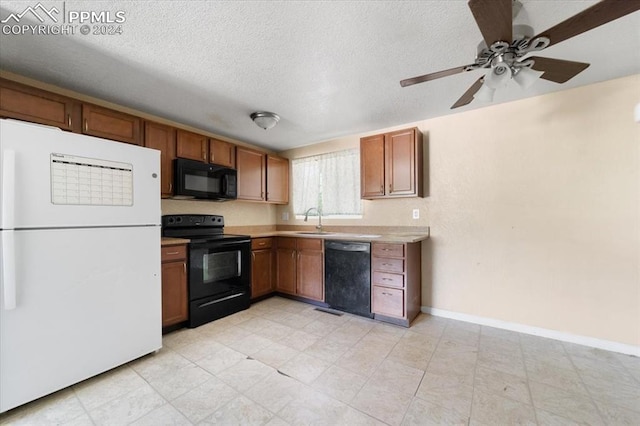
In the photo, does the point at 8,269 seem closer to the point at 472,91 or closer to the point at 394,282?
the point at 394,282

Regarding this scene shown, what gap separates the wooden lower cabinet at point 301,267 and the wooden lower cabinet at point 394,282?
0.72 m

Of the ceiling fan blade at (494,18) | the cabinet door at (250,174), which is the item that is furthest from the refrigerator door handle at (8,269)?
the ceiling fan blade at (494,18)

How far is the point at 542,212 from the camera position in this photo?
8.18 ft

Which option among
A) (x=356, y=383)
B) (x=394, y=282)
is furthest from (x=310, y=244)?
(x=356, y=383)

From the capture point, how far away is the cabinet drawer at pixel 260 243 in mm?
3381

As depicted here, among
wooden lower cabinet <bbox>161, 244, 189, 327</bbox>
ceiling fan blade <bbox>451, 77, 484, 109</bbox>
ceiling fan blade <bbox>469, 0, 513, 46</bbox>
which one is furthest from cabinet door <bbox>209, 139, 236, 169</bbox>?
ceiling fan blade <bbox>469, 0, 513, 46</bbox>

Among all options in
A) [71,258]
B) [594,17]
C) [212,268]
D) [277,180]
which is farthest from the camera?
[277,180]

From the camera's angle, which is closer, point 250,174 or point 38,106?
point 38,106

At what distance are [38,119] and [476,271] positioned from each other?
4.22 meters

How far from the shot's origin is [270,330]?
2605 mm

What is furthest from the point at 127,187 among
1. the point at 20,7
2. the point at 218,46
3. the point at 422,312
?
the point at 422,312

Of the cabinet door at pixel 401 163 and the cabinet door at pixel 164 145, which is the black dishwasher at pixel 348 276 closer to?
the cabinet door at pixel 401 163

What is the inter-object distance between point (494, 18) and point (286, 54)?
1.26 m

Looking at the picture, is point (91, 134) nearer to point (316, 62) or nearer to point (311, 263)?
point (316, 62)
